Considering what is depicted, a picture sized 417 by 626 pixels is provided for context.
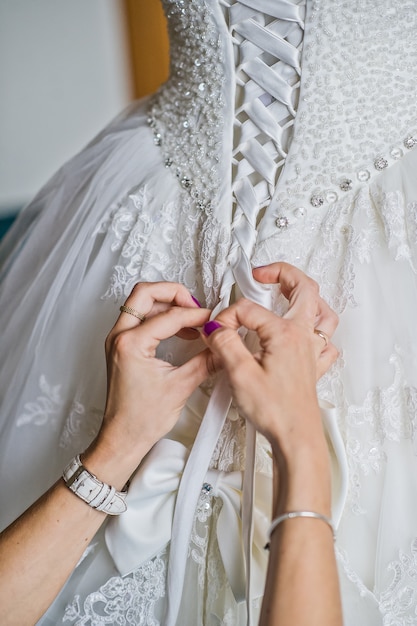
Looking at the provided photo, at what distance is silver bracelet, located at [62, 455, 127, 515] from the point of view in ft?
1.95

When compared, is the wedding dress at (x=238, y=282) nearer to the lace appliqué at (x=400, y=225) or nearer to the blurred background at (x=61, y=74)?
the lace appliqué at (x=400, y=225)

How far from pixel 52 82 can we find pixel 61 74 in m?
0.04

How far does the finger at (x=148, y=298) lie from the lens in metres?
Answer: 0.61

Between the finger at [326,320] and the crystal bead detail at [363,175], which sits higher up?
the crystal bead detail at [363,175]

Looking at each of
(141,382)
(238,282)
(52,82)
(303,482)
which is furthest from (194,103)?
(52,82)

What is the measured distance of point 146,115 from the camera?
85 centimetres

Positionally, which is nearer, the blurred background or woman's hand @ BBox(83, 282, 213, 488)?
woman's hand @ BBox(83, 282, 213, 488)

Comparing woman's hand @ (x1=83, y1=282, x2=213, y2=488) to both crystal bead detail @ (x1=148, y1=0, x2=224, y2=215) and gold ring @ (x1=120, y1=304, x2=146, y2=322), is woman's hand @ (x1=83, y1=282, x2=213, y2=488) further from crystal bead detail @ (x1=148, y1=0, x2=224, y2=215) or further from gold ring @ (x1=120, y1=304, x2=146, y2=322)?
crystal bead detail @ (x1=148, y1=0, x2=224, y2=215)

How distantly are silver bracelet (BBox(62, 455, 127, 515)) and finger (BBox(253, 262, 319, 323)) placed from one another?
0.24 meters

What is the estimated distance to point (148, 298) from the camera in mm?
612

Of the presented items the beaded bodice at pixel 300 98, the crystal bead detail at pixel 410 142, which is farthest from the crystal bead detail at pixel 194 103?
the crystal bead detail at pixel 410 142

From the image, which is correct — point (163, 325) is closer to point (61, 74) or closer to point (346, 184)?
point (346, 184)

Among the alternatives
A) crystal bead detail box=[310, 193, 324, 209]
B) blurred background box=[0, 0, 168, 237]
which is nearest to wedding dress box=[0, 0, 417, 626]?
crystal bead detail box=[310, 193, 324, 209]

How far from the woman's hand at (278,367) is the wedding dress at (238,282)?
62mm
